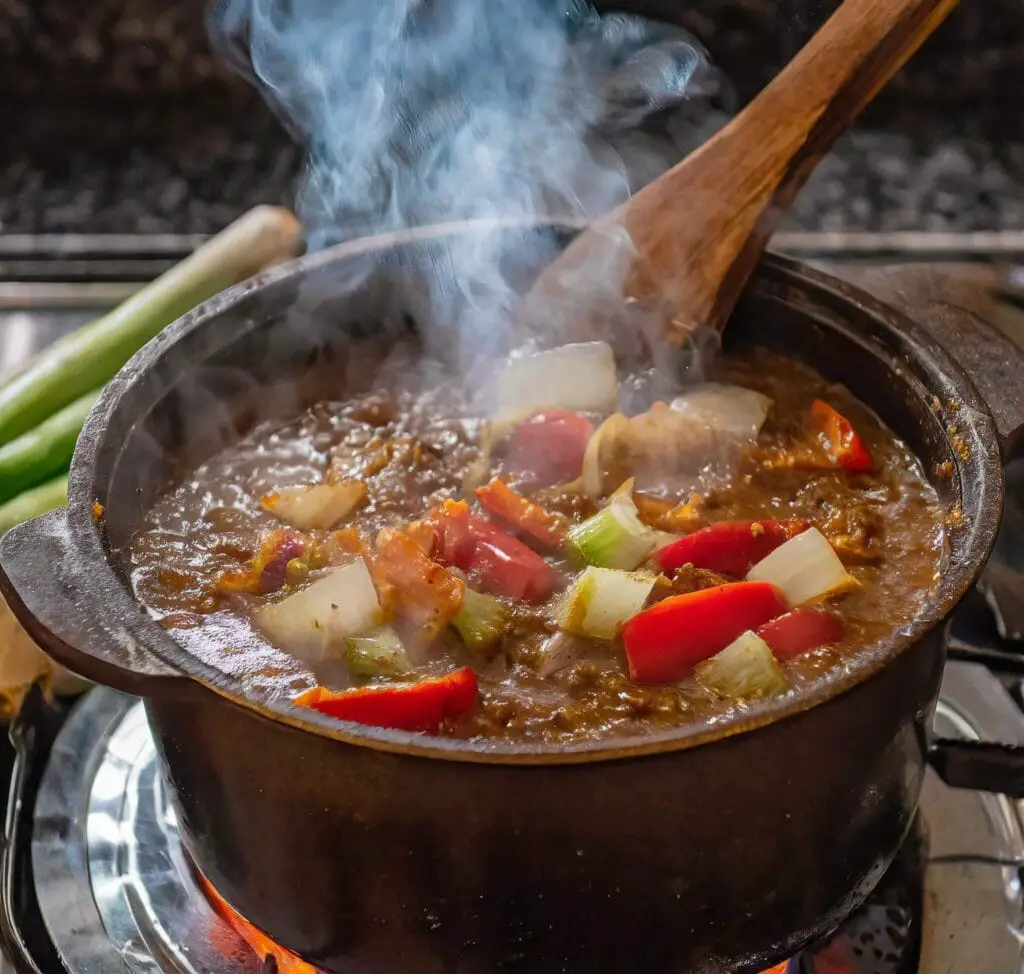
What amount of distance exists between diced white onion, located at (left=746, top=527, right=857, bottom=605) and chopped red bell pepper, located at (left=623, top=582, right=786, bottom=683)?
9 cm

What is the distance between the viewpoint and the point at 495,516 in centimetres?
170

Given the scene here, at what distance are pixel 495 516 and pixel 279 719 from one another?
660mm

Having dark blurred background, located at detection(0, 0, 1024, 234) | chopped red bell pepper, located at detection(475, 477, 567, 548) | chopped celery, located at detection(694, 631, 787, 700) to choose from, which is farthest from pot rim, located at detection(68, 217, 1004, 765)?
dark blurred background, located at detection(0, 0, 1024, 234)

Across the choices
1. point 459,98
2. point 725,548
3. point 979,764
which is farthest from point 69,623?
point 459,98

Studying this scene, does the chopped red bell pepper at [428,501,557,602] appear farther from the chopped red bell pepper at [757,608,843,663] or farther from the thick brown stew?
the chopped red bell pepper at [757,608,843,663]

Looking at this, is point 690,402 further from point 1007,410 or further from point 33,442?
point 33,442

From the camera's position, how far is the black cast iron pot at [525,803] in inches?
43.3

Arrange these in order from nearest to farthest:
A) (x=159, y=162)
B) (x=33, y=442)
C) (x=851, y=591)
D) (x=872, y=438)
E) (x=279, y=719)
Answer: (x=279, y=719)
(x=851, y=591)
(x=872, y=438)
(x=33, y=442)
(x=159, y=162)

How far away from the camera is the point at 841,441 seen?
1811 mm

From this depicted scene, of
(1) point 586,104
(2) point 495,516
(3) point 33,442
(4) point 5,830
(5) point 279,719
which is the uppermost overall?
(1) point 586,104

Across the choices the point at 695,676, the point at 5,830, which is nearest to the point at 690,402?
the point at 695,676

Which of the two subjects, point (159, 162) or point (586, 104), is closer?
point (586, 104)

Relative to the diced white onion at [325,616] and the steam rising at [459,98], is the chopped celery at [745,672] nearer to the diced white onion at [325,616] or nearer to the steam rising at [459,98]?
the diced white onion at [325,616]

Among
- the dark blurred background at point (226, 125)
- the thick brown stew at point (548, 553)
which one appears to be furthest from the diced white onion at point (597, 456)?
the dark blurred background at point (226, 125)
